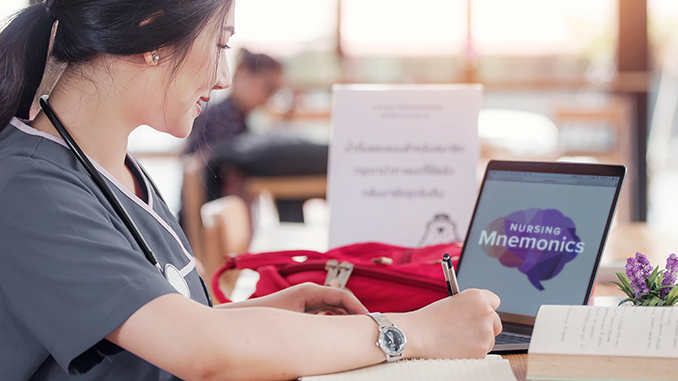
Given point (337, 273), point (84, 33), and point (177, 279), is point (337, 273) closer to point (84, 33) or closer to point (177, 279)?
point (177, 279)

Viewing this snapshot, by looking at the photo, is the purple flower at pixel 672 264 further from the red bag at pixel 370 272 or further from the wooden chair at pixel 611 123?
the wooden chair at pixel 611 123

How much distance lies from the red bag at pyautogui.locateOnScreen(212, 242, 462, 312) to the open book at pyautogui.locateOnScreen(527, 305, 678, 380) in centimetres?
34

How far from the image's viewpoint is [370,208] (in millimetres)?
1439

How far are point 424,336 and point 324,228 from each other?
1403mm

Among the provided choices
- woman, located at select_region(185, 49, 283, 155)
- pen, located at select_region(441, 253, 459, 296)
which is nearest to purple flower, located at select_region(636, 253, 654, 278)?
pen, located at select_region(441, 253, 459, 296)

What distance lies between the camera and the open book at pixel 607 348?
0.56m

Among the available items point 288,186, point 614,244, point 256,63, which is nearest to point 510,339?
point 614,244

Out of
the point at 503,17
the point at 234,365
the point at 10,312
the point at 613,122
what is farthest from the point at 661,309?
the point at 503,17

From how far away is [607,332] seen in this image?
0.58 meters

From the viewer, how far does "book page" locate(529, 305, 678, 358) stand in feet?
1.84

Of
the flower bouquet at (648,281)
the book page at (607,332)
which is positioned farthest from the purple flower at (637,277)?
the book page at (607,332)

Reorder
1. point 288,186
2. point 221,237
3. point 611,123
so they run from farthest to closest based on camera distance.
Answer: point 611,123, point 288,186, point 221,237

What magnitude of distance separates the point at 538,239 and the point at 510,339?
6.3 inches

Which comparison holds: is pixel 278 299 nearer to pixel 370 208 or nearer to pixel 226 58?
pixel 226 58
